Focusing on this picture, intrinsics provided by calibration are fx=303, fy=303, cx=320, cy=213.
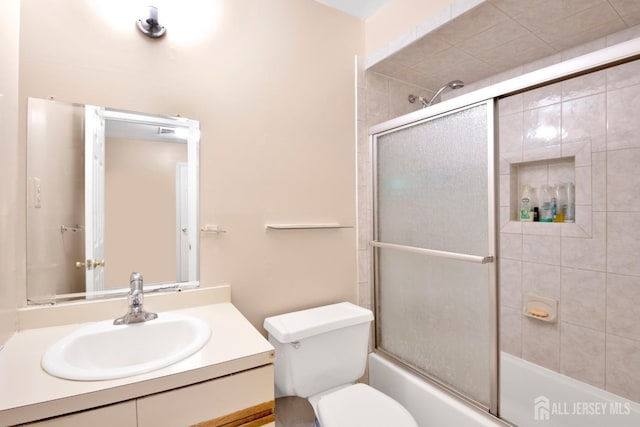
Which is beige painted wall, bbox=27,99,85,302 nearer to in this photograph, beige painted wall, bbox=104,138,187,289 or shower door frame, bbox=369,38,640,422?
beige painted wall, bbox=104,138,187,289

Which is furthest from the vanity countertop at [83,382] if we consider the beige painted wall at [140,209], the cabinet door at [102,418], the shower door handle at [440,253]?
the shower door handle at [440,253]

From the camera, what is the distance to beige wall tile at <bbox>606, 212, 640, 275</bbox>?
1.50 m

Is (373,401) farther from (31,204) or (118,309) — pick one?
(31,204)

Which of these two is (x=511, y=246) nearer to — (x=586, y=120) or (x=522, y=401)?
(x=586, y=120)

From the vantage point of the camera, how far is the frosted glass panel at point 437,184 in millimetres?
1288

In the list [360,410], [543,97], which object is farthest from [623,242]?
[360,410]

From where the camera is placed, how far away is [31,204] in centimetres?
A: 109

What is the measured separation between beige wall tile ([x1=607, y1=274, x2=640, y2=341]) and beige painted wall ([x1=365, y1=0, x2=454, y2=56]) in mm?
1613

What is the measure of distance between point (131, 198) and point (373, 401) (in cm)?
134

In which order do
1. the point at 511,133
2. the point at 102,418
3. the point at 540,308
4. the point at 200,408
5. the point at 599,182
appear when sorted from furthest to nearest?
the point at 511,133 < the point at 540,308 < the point at 599,182 < the point at 200,408 < the point at 102,418

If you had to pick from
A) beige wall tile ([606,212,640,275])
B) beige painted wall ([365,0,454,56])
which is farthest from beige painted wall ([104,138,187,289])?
beige wall tile ([606,212,640,275])

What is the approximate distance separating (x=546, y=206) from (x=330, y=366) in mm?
1589

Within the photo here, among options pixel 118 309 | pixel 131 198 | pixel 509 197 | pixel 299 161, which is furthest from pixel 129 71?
pixel 509 197

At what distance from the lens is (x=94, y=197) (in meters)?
1.18
